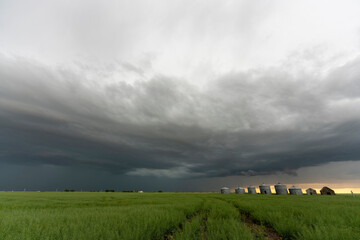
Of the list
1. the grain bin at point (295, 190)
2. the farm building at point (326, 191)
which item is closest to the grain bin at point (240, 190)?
the grain bin at point (295, 190)

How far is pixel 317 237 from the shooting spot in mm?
4312

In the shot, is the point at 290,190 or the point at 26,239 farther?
the point at 290,190

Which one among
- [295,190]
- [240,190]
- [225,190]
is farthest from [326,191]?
[225,190]

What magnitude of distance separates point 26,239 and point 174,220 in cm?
478

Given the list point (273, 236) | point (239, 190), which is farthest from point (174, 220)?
point (239, 190)

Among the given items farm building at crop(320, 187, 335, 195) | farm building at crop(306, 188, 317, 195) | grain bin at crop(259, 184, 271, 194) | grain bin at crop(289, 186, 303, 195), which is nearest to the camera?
farm building at crop(320, 187, 335, 195)

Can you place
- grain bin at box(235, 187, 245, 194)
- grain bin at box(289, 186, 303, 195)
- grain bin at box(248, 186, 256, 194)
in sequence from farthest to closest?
grain bin at box(235, 187, 245, 194) → grain bin at box(248, 186, 256, 194) → grain bin at box(289, 186, 303, 195)

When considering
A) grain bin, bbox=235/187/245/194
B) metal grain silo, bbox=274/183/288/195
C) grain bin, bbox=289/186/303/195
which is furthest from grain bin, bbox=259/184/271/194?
grain bin, bbox=235/187/245/194

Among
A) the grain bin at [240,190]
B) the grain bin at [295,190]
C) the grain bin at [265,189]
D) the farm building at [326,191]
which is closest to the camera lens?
the farm building at [326,191]

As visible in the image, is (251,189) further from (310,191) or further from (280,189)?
(310,191)

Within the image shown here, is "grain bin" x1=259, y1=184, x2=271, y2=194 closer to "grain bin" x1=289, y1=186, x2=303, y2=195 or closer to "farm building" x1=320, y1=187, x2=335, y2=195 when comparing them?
"grain bin" x1=289, y1=186, x2=303, y2=195

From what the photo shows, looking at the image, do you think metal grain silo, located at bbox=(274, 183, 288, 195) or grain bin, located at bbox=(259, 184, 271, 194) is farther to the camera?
grain bin, located at bbox=(259, 184, 271, 194)

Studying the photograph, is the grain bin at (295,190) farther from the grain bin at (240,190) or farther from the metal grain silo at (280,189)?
the grain bin at (240,190)

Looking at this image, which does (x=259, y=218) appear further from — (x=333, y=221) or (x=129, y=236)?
(x=129, y=236)
